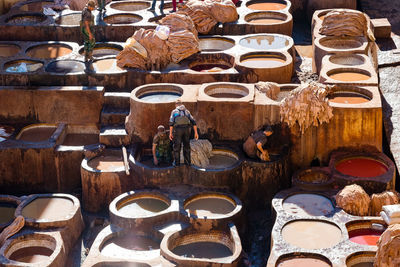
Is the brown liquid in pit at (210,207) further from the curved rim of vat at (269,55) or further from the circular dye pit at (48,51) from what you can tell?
the circular dye pit at (48,51)

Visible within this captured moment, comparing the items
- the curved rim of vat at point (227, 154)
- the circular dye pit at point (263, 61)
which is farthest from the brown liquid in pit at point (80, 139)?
the circular dye pit at point (263, 61)

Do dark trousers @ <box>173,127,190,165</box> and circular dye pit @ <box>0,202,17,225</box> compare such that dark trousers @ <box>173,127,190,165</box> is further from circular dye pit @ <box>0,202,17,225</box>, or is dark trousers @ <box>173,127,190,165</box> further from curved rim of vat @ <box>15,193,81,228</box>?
circular dye pit @ <box>0,202,17,225</box>

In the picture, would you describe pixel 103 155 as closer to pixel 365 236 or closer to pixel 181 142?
pixel 181 142

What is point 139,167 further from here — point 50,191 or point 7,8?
point 7,8

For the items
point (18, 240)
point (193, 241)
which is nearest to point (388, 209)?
point (193, 241)

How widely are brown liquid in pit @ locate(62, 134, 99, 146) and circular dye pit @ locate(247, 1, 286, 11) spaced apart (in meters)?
7.66

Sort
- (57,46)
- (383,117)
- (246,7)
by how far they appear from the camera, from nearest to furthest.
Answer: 1. (383,117)
2. (57,46)
3. (246,7)

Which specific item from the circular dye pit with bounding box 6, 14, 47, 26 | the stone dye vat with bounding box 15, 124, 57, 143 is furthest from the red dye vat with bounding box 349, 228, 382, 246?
the circular dye pit with bounding box 6, 14, 47, 26

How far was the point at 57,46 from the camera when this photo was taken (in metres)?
22.4

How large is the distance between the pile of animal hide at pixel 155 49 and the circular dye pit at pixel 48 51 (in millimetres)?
2202

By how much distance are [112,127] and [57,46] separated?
4439 mm

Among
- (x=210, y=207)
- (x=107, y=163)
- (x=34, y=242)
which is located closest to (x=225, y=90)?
(x=107, y=163)

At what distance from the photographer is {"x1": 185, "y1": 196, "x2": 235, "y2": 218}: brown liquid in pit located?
1617 cm

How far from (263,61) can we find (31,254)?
8.00 m
